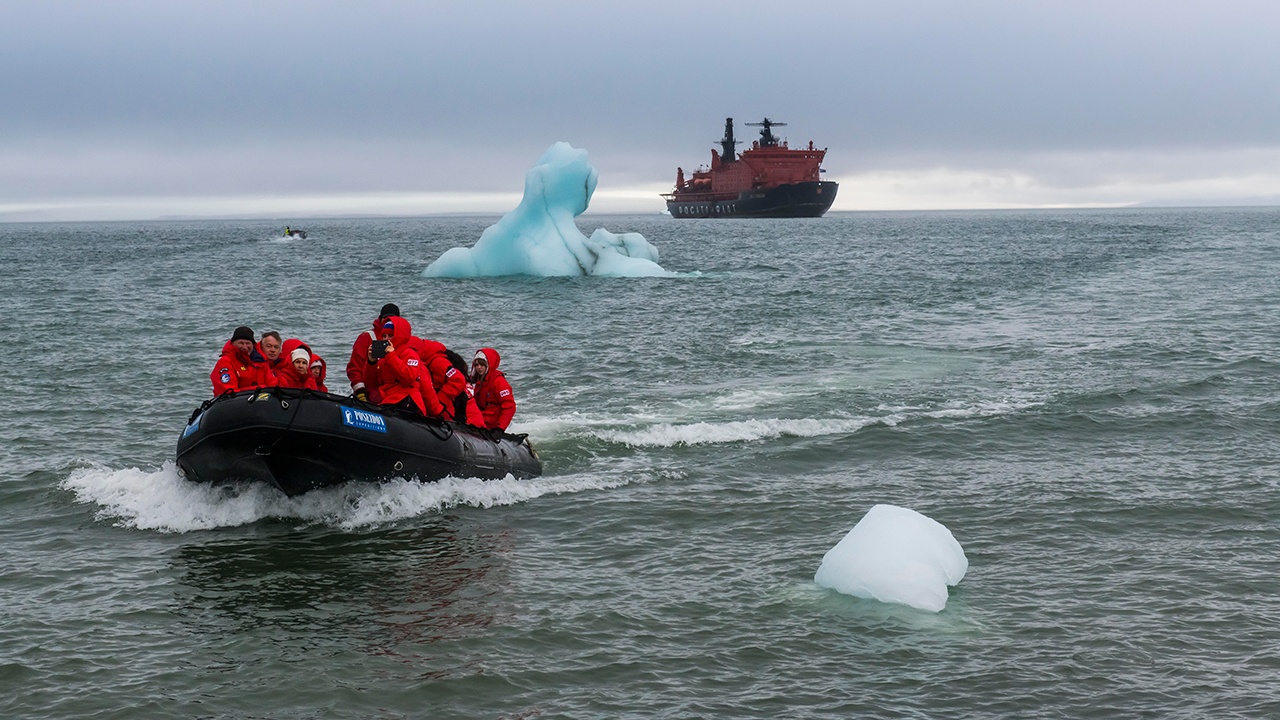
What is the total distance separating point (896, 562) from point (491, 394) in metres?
5.78

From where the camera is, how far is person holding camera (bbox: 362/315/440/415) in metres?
11.9

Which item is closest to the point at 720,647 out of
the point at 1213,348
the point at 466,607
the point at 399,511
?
the point at 466,607

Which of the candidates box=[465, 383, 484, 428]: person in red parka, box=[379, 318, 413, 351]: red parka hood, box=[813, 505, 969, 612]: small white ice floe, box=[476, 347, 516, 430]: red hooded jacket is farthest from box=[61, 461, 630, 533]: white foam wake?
box=[813, 505, 969, 612]: small white ice floe

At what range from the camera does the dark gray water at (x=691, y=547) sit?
7789 millimetres

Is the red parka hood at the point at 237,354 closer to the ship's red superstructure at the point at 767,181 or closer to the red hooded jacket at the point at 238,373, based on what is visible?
the red hooded jacket at the point at 238,373

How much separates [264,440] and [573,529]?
3049 millimetres

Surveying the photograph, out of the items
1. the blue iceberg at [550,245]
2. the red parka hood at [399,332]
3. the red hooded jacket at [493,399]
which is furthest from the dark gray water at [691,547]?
the blue iceberg at [550,245]

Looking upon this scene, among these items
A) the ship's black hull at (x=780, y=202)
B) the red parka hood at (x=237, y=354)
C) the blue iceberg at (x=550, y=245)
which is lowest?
the red parka hood at (x=237, y=354)

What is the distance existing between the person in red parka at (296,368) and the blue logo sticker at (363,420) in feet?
2.77

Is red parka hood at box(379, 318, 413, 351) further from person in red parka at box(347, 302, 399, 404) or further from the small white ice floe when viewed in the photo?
the small white ice floe

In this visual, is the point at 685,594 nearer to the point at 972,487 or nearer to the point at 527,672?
the point at 527,672

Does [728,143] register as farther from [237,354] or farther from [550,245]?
[237,354]

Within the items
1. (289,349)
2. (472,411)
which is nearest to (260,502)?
(289,349)

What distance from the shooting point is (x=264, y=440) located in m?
11.0
